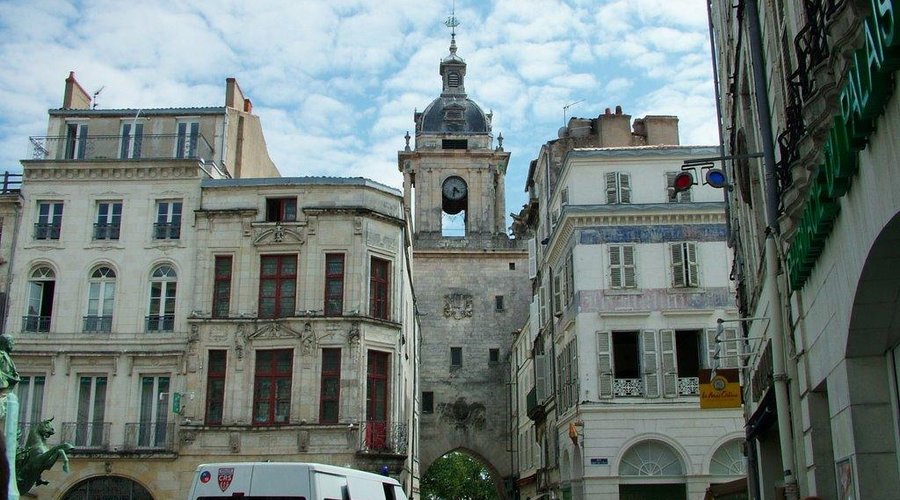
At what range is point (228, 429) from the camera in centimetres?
2862

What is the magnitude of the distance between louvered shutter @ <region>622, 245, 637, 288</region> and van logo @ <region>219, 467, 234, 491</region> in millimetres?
19882

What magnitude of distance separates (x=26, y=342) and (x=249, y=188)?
8.12 metres

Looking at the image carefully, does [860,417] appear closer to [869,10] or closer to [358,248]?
[869,10]

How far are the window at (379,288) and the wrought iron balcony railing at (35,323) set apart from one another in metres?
9.93

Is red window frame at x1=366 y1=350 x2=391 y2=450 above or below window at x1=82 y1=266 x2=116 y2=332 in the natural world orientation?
below

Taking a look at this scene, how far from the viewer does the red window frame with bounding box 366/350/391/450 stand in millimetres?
28930

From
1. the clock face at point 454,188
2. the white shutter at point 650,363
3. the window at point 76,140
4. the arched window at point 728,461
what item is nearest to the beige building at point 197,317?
the window at point 76,140

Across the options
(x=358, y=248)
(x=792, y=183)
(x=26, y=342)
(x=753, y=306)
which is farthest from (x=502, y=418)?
(x=792, y=183)

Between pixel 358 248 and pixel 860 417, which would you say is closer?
pixel 860 417

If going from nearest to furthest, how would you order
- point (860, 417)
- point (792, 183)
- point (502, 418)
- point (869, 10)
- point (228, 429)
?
point (869, 10)
point (860, 417)
point (792, 183)
point (228, 429)
point (502, 418)

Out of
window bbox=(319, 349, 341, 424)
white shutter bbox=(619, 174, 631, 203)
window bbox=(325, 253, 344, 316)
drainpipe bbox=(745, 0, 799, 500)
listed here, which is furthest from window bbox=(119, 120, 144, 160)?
drainpipe bbox=(745, 0, 799, 500)

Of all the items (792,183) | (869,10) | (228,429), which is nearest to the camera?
(869,10)

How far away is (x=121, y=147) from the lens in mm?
32906

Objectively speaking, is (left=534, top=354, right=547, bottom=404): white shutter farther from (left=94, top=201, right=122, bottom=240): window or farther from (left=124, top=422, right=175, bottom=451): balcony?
(left=94, top=201, right=122, bottom=240): window
